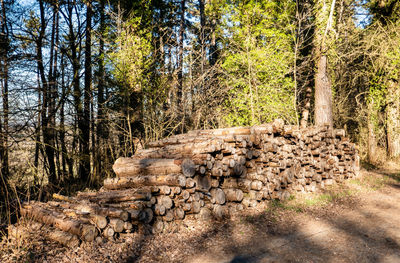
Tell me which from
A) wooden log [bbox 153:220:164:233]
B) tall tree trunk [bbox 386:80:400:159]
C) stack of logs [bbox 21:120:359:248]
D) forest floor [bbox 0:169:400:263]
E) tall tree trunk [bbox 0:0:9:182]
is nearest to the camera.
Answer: forest floor [bbox 0:169:400:263]

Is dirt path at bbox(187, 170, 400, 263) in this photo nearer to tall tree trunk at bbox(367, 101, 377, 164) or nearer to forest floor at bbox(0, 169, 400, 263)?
forest floor at bbox(0, 169, 400, 263)

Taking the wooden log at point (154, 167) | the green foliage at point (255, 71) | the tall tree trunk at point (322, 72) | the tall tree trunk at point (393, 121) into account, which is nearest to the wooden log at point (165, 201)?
the wooden log at point (154, 167)

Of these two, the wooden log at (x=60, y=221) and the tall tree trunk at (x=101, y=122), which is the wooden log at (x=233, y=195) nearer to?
the wooden log at (x=60, y=221)

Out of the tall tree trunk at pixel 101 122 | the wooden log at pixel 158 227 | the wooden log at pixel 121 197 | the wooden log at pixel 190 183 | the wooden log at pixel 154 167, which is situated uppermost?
the tall tree trunk at pixel 101 122

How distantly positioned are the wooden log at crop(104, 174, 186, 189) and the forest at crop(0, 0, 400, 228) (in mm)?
4152

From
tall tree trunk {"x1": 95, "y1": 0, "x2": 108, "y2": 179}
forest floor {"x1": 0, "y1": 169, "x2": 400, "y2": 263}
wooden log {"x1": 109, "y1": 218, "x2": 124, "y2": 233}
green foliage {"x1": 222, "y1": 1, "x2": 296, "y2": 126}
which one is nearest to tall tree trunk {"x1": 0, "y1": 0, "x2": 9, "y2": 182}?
tall tree trunk {"x1": 95, "y1": 0, "x2": 108, "y2": 179}

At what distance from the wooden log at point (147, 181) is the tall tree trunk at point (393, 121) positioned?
1212 cm

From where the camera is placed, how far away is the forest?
9305mm

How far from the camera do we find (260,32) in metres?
13.9

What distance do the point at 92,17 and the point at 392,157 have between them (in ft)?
52.0

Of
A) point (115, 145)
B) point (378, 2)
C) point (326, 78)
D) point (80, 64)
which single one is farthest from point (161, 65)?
point (378, 2)

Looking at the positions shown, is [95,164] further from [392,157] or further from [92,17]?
[392,157]

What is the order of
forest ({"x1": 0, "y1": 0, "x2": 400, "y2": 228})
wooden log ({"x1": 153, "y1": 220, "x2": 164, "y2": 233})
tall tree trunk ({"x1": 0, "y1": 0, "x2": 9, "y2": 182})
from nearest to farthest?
1. wooden log ({"x1": 153, "y1": 220, "x2": 164, "y2": 233})
2. tall tree trunk ({"x1": 0, "y1": 0, "x2": 9, "y2": 182})
3. forest ({"x1": 0, "y1": 0, "x2": 400, "y2": 228})

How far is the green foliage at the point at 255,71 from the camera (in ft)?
37.4
